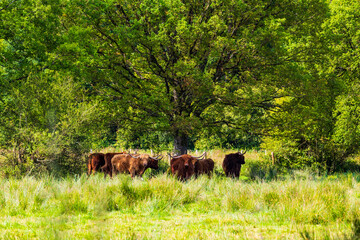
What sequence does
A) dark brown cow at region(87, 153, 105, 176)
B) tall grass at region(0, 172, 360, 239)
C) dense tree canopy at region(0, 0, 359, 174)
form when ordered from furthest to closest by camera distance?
dark brown cow at region(87, 153, 105, 176), dense tree canopy at region(0, 0, 359, 174), tall grass at region(0, 172, 360, 239)

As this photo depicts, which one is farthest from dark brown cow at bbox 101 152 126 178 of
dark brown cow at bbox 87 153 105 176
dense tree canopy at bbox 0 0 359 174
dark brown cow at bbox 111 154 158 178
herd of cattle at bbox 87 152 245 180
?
dense tree canopy at bbox 0 0 359 174

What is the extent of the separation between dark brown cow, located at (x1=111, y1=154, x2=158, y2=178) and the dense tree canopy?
1.57m

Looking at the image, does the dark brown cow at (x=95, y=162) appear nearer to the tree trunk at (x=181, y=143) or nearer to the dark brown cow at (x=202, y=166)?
the dark brown cow at (x=202, y=166)

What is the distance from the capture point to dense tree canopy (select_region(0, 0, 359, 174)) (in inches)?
586

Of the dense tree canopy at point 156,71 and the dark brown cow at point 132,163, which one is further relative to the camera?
the dark brown cow at point 132,163

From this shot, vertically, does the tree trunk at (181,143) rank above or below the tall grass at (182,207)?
above

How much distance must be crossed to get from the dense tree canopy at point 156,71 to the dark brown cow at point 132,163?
5.14 feet

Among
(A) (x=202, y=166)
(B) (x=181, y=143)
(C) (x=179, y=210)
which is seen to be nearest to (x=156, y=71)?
(B) (x=181, y=143)

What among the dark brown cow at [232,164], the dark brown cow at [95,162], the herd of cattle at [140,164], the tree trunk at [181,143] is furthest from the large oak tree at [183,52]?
the dark brown cow at [95,162]

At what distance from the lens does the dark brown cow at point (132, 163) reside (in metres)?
16.0

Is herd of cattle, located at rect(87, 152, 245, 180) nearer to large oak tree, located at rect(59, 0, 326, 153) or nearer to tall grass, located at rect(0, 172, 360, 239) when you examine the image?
large oak tree, located at rect(59, 0, 326, 153)

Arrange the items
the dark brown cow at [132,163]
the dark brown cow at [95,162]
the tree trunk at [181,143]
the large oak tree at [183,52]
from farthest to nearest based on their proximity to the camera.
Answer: the tree trunk at [181,143], the large oak tree at [183,52], the dark brown cow at [95,162], the dark brown cow at [132,163]

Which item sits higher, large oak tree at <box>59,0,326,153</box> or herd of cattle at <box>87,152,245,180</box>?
large oak tree at <box>59,0,326,153</box>

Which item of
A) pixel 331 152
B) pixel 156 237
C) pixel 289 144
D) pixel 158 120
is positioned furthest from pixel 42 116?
pixel 331 152
